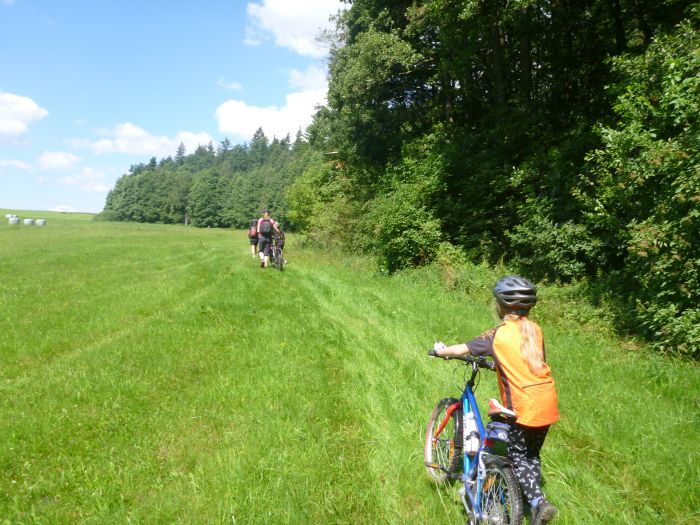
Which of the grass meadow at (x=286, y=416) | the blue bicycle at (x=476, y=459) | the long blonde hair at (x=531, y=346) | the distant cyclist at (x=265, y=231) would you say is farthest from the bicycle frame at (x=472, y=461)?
the distant cyclist at (x=265, y=231)

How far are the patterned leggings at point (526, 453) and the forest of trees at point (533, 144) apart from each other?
4.70 m

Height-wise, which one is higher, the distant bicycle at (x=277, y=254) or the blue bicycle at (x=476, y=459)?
the distant bicycle at (x=277, y=254)

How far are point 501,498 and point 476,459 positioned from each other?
336 millimetres

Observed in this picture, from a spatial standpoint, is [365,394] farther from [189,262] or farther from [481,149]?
[189,262]

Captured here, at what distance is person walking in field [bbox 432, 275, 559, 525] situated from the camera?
3.08m

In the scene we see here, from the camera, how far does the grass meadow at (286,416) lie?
3.72m

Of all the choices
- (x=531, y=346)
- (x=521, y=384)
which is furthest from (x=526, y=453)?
(x=531, y=346)

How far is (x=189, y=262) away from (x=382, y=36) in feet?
43.9

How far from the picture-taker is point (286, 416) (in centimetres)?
523

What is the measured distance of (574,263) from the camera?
36.1 ft

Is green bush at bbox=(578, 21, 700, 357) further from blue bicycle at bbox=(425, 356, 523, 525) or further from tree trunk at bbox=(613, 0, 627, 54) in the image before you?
tree trunk at bbox=(613, 0, 627, 54)

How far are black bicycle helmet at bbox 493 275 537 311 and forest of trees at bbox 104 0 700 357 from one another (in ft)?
15.5

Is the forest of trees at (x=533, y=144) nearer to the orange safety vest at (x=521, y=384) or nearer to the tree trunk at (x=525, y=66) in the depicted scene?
the tree trunk at (x=525, y=66)

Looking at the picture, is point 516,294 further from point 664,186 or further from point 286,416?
point 664,186
